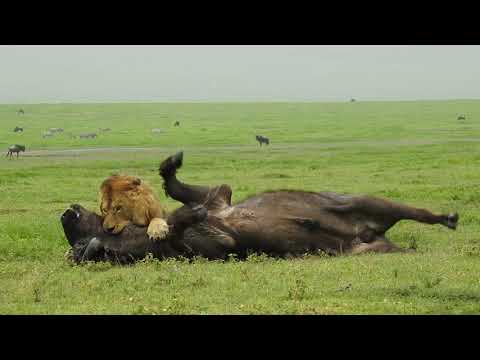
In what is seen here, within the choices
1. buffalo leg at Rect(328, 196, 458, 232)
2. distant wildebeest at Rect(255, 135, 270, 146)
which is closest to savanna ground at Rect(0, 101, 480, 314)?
buffalo leg at Rect(328, 196, 458, 232)

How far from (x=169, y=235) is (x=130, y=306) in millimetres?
2555

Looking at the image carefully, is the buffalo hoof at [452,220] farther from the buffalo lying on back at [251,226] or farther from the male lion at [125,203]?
the male lion at [125,203]

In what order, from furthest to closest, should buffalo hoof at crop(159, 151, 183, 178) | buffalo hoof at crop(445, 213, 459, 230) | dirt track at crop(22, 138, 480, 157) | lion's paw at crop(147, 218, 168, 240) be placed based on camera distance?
dirt track at crop(22, 138, 480, 157) < buffalo hoof at crop(159, 151, 183, 178) < buffalo hoof at crop(445, 213, 459, 230) < lion's paw at crop(147, 218, 168, 240)

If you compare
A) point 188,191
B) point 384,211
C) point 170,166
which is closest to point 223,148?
point 188,191

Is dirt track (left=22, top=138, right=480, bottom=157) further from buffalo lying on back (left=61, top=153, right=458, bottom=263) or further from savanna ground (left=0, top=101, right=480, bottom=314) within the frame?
buffalo lying on back (left=61, top=153, right=458, bottom=263)

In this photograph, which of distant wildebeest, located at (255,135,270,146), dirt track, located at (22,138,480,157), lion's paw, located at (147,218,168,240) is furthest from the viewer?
distant wildebeest, located at (255,135,270,146)

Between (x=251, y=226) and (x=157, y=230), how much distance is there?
3.86ft

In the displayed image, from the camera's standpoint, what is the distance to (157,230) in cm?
975

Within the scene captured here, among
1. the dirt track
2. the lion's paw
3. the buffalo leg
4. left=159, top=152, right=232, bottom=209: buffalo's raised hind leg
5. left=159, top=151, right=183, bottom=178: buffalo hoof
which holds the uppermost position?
left=159, top=151, right=183, bottom=178: buffalo hoof

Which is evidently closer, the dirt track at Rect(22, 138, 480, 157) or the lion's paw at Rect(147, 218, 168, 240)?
the lion's paw at Rect(147, 218, 168, 240)

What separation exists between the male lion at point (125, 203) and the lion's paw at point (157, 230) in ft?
0.30

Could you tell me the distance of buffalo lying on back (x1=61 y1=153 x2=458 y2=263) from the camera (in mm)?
9977

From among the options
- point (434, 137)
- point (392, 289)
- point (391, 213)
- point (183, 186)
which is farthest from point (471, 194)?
point (434, 137)

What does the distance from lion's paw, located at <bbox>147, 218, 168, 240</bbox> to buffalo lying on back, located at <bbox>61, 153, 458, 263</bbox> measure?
0.42 feet
